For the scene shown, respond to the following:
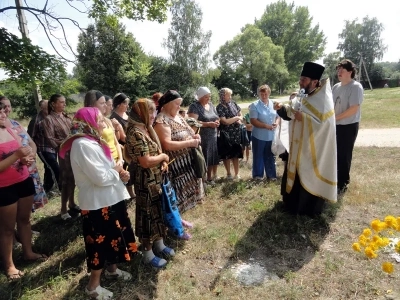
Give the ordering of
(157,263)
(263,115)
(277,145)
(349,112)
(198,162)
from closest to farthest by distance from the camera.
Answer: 1. (157,263)
2. (198,162)
3. (349,112)
4. (277,145)
5. (263,115)

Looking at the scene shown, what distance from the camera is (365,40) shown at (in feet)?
188

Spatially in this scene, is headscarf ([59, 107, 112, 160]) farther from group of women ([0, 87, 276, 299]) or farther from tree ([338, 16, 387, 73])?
tree ([338, 16, 387, 73])

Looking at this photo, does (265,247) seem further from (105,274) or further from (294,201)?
(105,274)

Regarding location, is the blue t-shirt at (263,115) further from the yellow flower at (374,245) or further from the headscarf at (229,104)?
the yellow flower at (374,245)

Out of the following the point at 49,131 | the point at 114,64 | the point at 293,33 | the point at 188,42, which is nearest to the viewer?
the point at 49,131

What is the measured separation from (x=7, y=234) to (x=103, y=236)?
1177 mm

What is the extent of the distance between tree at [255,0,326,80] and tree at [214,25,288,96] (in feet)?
30.3

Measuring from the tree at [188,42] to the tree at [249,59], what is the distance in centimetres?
839

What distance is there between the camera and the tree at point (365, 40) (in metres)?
56.2

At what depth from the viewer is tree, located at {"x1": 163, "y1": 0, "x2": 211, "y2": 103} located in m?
29.7

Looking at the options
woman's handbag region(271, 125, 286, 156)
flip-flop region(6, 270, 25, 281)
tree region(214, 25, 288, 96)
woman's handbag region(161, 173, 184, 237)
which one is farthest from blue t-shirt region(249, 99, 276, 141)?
tree region(214, 25, 288, 96)

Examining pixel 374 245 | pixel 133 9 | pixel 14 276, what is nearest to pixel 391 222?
pixel 374 245

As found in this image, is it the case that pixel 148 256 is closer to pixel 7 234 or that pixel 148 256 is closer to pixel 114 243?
pixel 114 243

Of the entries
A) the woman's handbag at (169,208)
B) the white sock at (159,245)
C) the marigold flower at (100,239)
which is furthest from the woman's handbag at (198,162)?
the marigold flower at (100,239)
